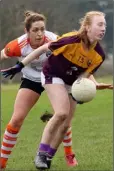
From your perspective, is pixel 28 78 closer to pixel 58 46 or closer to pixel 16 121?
pixel 16 121

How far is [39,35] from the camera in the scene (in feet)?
22.9

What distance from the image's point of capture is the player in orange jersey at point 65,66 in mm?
6414

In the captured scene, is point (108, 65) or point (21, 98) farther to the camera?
point (108, 65)

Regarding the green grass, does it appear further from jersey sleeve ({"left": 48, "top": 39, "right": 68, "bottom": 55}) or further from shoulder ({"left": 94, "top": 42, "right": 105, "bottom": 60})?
jersey sleeve ({"left": 48, "top": 39, "right": 68, "bottom": 55})

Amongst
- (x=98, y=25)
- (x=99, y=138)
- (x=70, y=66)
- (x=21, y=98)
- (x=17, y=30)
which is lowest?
(x=17, y=30)

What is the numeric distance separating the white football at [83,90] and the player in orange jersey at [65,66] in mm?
120

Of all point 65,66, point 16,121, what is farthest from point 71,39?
point 16,121

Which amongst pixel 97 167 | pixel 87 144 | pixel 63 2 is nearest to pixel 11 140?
pixel 97 167

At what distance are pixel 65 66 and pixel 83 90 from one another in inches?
13.7

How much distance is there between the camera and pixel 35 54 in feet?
21.8

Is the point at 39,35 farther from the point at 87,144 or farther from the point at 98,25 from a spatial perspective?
the point at 87,144

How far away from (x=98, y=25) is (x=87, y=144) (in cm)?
357

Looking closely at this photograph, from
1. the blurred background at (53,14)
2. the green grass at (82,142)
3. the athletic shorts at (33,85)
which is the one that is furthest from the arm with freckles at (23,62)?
the blurred background at (53,14)

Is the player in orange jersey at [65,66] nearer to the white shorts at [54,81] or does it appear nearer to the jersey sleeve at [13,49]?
the white shorts at [54,81]
